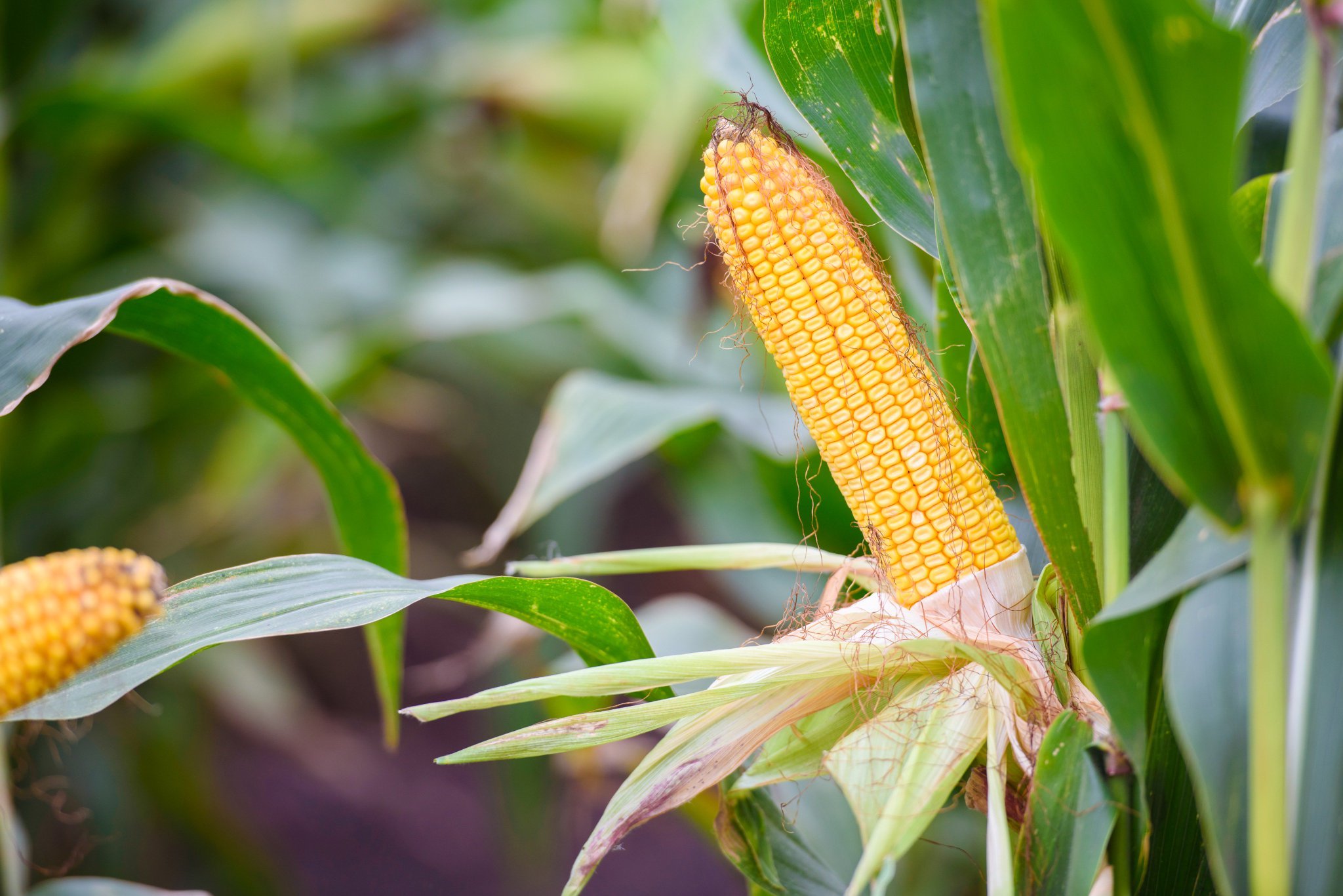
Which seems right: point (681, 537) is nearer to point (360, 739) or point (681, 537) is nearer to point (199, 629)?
point (360, 739)

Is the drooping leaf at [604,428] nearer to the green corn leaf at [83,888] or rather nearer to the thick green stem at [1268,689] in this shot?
the green corn leaf at [83,888]

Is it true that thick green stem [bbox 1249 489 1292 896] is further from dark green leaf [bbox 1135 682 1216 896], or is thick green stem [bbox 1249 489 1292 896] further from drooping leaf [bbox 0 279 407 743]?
drooping leaf [bbox 0 279 407 743]

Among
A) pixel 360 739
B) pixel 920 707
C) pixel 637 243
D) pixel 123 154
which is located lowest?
pixel 360 739

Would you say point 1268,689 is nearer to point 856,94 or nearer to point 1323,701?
point 1323,701

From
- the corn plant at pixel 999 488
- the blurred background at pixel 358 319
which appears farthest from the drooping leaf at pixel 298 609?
the blurred background at pixel 358 319

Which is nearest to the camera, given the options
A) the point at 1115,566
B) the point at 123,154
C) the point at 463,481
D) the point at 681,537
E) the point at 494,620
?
the point at 1115,566

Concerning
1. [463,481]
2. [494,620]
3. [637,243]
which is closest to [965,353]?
[494,620]

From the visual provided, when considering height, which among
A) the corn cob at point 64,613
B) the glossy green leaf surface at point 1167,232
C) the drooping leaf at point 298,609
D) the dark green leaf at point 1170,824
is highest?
the glossy green leaf surface at point 1167,232

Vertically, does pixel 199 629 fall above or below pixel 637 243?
below

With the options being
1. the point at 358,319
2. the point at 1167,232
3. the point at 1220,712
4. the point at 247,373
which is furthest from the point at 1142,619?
the point at 358,319
